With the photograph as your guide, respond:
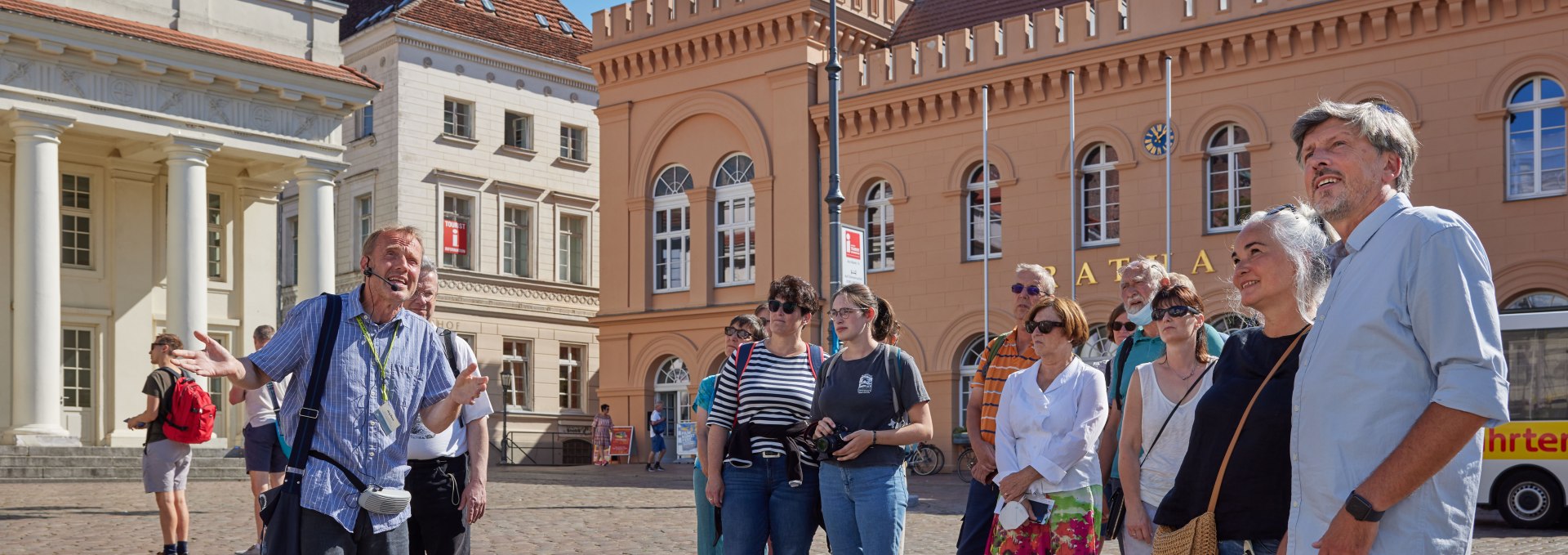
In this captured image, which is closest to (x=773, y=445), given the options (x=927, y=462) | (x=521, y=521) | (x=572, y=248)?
(x=521, y=521)

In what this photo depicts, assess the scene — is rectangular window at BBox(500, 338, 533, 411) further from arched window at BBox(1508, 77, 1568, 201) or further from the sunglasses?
the sunglasses

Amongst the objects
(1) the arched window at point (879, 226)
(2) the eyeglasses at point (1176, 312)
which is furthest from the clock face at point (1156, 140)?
(2) the eyeglasses at point (1176, 312)

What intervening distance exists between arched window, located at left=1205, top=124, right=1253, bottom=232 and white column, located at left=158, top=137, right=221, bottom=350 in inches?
783

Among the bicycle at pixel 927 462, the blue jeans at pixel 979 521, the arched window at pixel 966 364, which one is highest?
the blue jeans at pixel 979 521

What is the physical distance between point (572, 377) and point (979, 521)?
38129 millimetres

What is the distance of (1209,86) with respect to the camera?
28453 mm

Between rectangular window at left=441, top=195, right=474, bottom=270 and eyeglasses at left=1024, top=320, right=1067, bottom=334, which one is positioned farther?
rectangular window at left=441, top=195, right=474, bottom=270

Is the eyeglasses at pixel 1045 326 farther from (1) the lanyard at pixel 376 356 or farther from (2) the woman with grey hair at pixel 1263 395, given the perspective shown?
(1) the lanyard at pixel 376 356

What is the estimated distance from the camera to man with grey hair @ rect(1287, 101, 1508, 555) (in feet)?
10.1

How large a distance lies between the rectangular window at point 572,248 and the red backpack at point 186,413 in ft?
111

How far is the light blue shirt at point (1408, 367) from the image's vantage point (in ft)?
10.1

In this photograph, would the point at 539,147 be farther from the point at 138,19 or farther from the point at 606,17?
the point at 138,19

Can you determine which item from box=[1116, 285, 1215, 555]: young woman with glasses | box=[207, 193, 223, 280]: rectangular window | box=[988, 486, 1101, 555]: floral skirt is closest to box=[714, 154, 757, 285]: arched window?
box=[207, 193, 223, 280]: rectangular window

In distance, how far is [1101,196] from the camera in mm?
30047
